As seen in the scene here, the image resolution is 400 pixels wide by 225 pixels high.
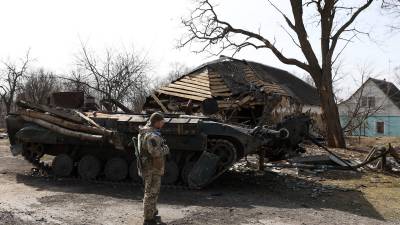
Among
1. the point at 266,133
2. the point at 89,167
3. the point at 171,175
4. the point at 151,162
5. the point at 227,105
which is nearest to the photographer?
the point at 151,162

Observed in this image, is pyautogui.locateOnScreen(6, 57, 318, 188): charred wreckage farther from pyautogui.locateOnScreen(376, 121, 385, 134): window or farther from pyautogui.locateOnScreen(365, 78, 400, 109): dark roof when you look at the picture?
pyautogui.locateOnScreen(365, 78, 400, 109): dark roof

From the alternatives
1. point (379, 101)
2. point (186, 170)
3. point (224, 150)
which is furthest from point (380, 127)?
point (186, 170)

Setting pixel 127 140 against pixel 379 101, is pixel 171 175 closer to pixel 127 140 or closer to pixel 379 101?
pixel 127 140

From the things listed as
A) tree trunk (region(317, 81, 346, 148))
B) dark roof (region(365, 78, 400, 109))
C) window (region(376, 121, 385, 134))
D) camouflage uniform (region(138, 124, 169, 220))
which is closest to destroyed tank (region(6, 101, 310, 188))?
camouflage uniform (region(138, 124, 169, 220))

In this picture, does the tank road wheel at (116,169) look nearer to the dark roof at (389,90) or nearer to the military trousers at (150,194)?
the military trousers at (150,194)

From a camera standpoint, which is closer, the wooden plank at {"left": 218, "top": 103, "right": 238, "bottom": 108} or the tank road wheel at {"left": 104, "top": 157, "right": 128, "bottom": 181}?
the tank road wheel at {"left": 104, "top": 157, "right": 128, "bottom": 181}

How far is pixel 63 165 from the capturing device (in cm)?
1153

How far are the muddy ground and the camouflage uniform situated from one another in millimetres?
463

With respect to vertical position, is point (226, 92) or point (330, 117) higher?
point (226, 92)

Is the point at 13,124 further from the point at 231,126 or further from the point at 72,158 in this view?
the point at 231,126

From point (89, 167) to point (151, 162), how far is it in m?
4.37

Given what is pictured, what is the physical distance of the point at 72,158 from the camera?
458 inches

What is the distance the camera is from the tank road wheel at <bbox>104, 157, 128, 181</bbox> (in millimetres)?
11016

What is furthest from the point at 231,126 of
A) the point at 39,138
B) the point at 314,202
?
the point at 39,138
